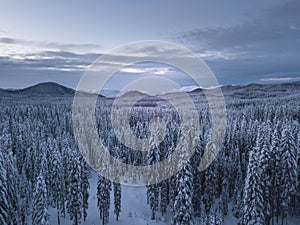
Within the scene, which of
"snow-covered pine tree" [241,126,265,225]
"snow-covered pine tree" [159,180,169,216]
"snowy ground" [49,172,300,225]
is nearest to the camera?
"snow-covered pine tree" [241,126,265,225]

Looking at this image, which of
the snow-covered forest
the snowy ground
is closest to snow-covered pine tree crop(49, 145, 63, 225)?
the snow-covered forest

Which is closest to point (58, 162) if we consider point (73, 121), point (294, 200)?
point (294, 200)

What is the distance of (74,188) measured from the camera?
45.0m

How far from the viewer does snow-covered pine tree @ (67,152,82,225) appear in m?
44.8

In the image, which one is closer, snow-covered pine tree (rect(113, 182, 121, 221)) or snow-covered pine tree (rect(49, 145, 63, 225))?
snow-covered pine tree (rect(49, 145, 63, 225))

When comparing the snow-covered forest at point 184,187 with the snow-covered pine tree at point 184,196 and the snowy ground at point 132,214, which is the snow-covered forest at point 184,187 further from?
the snowy ground at point 132,214

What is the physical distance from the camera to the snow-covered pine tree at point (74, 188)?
44812mm

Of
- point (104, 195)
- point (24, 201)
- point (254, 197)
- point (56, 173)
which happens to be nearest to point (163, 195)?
point (104, 195)

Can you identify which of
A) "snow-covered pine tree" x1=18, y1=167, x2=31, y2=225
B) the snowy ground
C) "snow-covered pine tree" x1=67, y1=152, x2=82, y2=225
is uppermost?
"snow-covered pine tree" x1=67, y1=152, x2=82, y2=225

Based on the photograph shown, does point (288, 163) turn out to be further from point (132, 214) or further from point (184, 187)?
point (132, 214)

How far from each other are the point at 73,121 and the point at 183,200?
99427 mm

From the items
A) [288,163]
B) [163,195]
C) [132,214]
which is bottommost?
[132,214]

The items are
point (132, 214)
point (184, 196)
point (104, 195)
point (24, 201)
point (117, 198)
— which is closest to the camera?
point (184, 196)

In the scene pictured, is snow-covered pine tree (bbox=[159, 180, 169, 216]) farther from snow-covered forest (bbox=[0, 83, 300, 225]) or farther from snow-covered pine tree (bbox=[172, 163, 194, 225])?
snow-covered pine tree (bbox=[172, 163, 194, 225])
